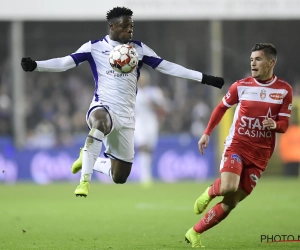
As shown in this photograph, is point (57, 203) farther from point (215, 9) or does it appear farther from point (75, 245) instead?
point (215, 9)

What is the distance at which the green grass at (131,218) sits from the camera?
8.45 meters

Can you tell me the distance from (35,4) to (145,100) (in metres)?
4.35

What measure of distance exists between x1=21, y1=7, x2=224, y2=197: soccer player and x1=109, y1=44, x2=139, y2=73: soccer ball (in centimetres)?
24

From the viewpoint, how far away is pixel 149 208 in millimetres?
12953

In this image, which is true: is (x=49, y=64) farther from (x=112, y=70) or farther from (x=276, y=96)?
(x=276, y=96)

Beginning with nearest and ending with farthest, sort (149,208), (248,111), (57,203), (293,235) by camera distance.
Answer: (248,111), (293,235), (149,208), (57,203)

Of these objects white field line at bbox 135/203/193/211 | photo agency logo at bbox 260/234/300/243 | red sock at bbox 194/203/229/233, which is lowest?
white field line at bbox 135/203/193/211

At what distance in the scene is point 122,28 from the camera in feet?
28.8

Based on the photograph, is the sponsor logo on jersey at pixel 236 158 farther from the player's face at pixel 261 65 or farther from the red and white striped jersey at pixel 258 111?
the player's face at pixel 261 65

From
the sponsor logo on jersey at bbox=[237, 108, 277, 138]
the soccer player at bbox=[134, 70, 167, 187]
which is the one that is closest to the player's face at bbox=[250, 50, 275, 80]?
the sponsor logo on jersey at bbox=[237, 108, 277, 138]

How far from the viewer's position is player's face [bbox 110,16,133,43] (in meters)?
8.76

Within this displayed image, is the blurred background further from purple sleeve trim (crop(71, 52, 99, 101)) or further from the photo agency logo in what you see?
the photo agency logo

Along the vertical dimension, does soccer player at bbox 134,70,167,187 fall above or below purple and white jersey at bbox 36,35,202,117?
below

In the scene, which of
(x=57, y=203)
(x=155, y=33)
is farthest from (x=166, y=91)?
(x=57, y=203)
